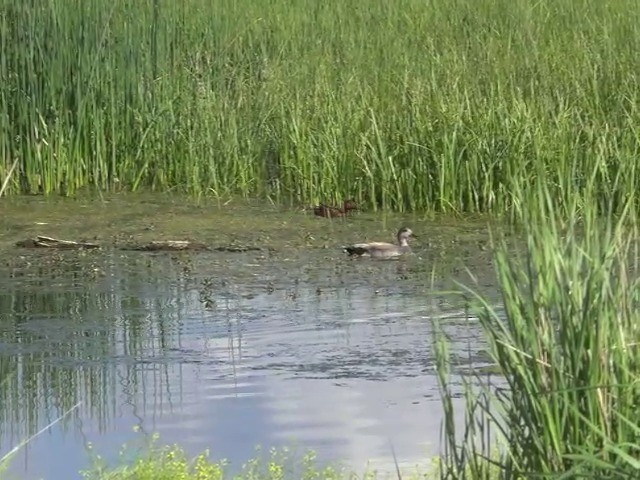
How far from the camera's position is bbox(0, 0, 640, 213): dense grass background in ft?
29.2

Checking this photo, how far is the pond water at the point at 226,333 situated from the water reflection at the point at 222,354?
0.01m

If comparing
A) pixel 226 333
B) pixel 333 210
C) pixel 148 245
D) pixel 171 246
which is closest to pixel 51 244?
pixel 148 245

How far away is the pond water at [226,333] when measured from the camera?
515cm

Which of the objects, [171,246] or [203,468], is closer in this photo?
[203,468]

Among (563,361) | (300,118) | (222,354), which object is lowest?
(222,354)

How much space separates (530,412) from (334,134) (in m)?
5.86

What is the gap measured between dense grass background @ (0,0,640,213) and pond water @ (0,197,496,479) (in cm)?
31

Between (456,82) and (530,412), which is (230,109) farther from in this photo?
(530,412)

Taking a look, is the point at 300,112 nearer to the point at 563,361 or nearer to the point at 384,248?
the point at 384,248

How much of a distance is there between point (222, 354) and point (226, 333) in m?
0.40

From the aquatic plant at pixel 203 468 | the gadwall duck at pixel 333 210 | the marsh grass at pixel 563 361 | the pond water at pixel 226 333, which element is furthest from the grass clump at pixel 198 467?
the gadwall duck at pixel 333 210

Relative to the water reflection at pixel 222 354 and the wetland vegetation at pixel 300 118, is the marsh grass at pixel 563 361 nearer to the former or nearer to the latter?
the water reflection at pixel 222 354

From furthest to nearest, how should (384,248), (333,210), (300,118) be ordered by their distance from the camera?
1. (300,118)
2. (333,210)
3. (384,248)

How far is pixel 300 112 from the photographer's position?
31.9 feet
